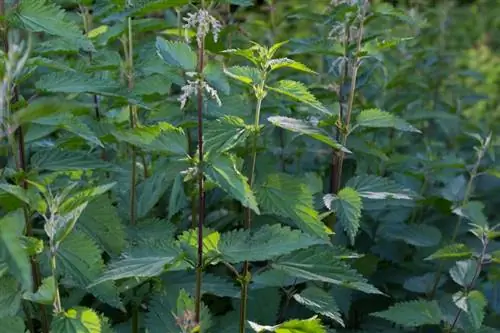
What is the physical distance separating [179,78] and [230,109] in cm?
19

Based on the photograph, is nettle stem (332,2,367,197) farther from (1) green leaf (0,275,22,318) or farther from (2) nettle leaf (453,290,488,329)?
(1) green leaf (0,275,22,318)

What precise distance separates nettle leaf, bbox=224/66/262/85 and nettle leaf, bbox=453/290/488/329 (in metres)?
0.90

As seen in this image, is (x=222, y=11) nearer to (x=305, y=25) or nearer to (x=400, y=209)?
(x=400, y=209)

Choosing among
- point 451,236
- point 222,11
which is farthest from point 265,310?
point 222,11

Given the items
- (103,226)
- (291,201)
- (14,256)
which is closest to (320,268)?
(291,201)

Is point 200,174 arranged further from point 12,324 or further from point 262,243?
point 12,324

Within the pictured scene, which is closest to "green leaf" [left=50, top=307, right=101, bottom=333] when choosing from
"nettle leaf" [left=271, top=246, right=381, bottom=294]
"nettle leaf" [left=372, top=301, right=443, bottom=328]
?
"nettle leaf" [left=271, top=246, right=381, bottom=294]

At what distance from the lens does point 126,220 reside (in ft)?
7.86

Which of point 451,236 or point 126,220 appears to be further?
point 451,236

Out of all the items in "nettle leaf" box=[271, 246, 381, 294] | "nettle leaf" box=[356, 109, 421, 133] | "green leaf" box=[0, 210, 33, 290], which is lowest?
"nettle leaf" box=[271, 246, 381, 294]

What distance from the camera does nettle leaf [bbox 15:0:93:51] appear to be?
5.82 ft

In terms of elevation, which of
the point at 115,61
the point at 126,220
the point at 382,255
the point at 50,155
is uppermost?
the point at 115,61

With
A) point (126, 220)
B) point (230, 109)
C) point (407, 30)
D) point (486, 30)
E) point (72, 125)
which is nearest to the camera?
point (72, 125)

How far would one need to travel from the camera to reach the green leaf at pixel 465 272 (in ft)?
7.36
